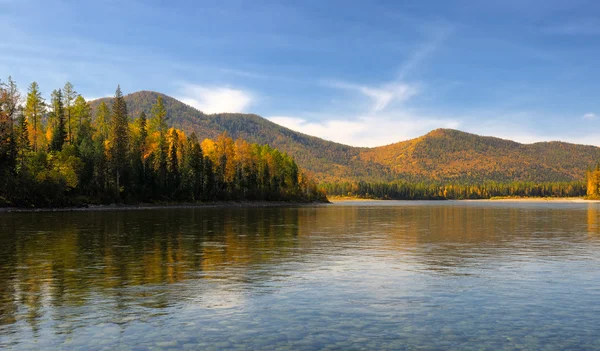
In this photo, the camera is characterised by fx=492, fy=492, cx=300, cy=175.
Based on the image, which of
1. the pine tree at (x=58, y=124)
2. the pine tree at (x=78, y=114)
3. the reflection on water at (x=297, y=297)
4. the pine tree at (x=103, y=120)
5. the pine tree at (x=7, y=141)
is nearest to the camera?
the reflection on water at (x=297, y=297)

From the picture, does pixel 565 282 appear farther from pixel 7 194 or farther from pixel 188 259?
pixel 7 194

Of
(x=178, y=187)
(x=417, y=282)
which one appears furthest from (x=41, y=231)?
(x=178, y=187)

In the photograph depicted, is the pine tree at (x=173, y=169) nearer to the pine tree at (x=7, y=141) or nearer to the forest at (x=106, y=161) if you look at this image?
the forest at (x=106, y=161)

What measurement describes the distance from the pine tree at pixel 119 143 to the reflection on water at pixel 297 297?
298 feet

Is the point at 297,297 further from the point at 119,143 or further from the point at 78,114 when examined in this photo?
the point at 78,114

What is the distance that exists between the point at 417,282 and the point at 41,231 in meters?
41.1

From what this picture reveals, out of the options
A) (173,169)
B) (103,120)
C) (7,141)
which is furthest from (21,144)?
(103,120)

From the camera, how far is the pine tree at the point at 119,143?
12275cm

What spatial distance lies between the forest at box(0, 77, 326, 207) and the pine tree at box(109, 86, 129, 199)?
251 millimetres

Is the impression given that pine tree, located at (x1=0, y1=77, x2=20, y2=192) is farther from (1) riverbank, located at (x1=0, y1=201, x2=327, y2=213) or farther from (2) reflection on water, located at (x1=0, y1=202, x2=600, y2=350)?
(2) reflection on water, located at (x1=0, y1=202, x2=600, y2=350)

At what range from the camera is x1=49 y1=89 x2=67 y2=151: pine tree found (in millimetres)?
122250

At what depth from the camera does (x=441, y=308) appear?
57.1ft

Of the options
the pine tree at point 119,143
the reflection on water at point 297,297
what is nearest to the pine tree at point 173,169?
the pine tree at point 119,143

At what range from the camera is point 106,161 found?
404 feet
